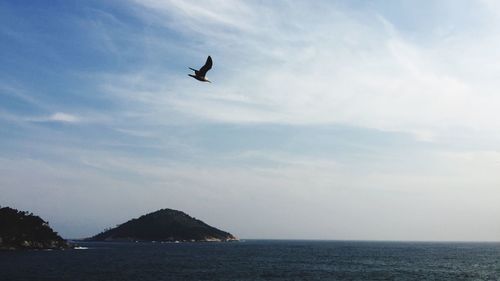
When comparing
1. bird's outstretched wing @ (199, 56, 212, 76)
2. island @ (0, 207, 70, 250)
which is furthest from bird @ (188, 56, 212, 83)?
island @ (0, 207, 70, 250)

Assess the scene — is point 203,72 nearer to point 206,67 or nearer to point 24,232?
point 206,67

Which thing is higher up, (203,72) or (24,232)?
(203,72)

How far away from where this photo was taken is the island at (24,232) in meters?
169

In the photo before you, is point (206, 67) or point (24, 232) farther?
point (24, 232)

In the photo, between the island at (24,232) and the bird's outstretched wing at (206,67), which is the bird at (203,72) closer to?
the bird's outstretched wing at (206,67)

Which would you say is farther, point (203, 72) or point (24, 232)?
point (24, 232)

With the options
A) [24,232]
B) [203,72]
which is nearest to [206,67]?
[203,72]

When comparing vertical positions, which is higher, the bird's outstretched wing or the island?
the bird's outstretched wing

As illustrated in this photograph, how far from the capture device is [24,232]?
179m

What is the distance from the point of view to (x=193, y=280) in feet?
259

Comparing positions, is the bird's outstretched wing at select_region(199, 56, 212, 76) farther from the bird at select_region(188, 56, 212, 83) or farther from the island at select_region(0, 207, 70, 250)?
the island at select_region(0, 207, 70, 250)

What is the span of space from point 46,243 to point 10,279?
396 feet

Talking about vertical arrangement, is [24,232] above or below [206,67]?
below

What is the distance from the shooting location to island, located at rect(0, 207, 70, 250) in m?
169
